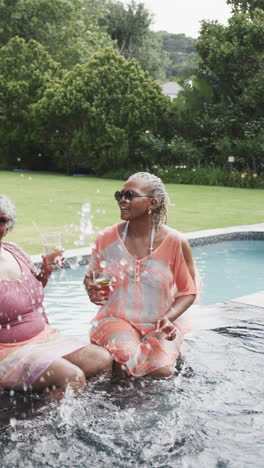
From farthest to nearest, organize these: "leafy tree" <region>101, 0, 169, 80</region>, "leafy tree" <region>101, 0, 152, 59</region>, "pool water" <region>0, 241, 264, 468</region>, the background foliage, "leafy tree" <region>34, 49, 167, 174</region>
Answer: "leafy tree" <region>101, 0, 152, 59</region>, "leafy tree" <region>101, 0, 169, 80</region>, "leafy tree" <region>34, 49, 167, 174</region>, the background foliage, "pool water" <region>0, 241, 264, 468</region>

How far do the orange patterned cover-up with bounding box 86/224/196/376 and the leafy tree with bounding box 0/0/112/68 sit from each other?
40133 mm

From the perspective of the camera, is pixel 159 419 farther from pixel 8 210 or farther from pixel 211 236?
pixel 211 236

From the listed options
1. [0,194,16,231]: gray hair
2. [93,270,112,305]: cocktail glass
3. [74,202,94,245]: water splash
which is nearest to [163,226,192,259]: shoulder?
[93,270,112,305]: cocktail glass

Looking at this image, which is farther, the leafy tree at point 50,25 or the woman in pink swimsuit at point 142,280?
the leafy tree at point 50,25

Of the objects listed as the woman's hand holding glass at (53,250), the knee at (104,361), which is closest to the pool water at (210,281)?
the knee at (104,361)

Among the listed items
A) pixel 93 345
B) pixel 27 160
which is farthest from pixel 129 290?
pixel 27 160

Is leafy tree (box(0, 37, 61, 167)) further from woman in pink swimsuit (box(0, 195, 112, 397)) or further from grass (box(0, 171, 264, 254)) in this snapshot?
woman in pink swimsuit (box(0, 195, 112, 397))

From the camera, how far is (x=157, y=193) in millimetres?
3824

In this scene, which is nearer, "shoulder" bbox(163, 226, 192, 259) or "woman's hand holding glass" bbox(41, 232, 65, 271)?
"woman's hand holding glass" bbox(41, 232, 65, 271)

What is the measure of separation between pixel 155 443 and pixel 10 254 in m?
1.39

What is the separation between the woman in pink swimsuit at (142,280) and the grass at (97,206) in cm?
490

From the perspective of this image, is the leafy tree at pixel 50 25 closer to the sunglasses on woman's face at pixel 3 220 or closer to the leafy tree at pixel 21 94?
the leafy tree at pixel 21 94

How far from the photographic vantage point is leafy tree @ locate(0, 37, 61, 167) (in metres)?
30.2

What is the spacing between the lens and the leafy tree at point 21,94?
3023 centimetres
